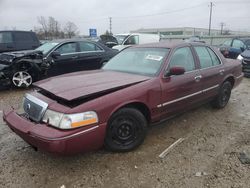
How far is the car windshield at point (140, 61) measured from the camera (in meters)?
4.13

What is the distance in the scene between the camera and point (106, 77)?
3969 millimetres

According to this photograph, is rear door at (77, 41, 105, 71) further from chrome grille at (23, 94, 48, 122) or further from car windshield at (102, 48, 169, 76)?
chrome grille at (23, 94, 48, 122)

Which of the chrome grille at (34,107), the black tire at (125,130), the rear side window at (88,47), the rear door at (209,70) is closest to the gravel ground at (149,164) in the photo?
the black tire at (125,130)

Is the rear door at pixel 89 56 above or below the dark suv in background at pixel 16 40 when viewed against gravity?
below

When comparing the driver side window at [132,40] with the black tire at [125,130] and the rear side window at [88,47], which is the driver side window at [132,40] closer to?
the rear side window at [88,47]

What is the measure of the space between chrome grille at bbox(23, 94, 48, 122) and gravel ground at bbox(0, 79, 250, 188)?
67 centimetres

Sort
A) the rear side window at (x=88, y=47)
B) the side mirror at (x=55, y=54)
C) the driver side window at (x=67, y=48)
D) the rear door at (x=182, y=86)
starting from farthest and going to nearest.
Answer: the rear side window at (x=88, y=47), the driver side window at (x=67, y=48), the side mirror at (x=55, y=54), the rear door at (x=182, y=86)

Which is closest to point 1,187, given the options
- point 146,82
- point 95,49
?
point 146,82

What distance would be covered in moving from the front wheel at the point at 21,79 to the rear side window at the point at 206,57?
5138 millimetres

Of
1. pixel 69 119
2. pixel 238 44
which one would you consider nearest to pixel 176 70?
pixel 69 119

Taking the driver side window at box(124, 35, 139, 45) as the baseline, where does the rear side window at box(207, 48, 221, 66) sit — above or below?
below

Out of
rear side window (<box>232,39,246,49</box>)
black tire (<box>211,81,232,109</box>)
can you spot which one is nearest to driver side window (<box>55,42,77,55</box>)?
black tire (<box>211,81,232,109</box>)

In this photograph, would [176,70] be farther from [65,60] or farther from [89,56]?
[89,56]

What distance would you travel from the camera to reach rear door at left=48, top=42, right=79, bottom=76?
7783mm
